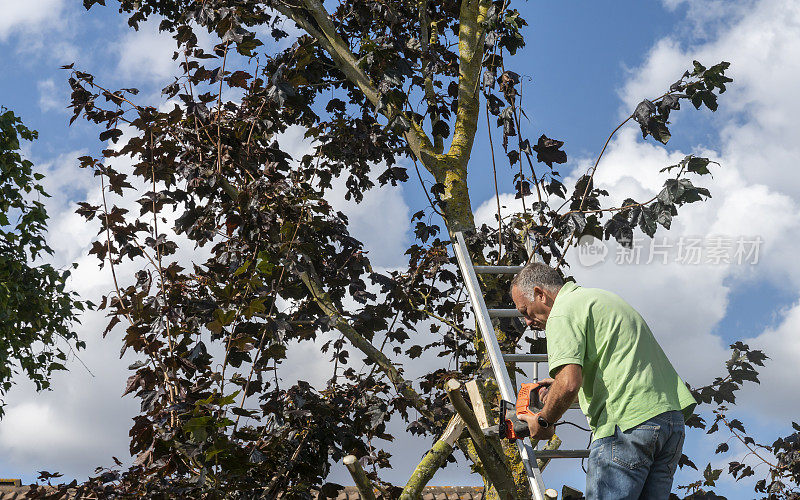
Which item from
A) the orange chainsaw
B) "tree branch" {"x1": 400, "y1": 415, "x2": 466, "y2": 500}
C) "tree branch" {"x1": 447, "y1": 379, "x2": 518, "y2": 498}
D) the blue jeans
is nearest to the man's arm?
the orange chainsaw

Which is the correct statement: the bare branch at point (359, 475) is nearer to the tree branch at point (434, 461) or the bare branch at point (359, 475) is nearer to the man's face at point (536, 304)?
the tree branch at point (434, 461)

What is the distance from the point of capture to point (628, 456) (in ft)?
10.6

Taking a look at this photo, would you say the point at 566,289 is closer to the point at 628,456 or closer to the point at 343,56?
the point at 628,456

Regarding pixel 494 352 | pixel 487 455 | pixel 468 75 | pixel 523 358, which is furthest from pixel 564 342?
pixel 468 75

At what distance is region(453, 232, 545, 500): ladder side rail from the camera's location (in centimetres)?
358

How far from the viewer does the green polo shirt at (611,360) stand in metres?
3.27

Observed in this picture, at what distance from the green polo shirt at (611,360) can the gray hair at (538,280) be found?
142 mm

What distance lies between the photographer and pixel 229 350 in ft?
14.4

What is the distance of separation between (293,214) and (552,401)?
246cm

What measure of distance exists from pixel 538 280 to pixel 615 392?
2.12 ft

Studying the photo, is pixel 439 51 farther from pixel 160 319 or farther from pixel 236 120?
pixel 160 319

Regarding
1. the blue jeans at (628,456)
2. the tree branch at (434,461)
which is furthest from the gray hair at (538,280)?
the tree branch at (434,461)

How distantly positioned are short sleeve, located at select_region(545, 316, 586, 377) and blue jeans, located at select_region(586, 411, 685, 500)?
386 millimetres

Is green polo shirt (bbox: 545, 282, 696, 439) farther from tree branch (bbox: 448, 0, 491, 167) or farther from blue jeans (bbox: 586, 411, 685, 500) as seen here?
tree branch (bbox: 448, 0, 491, 167)
